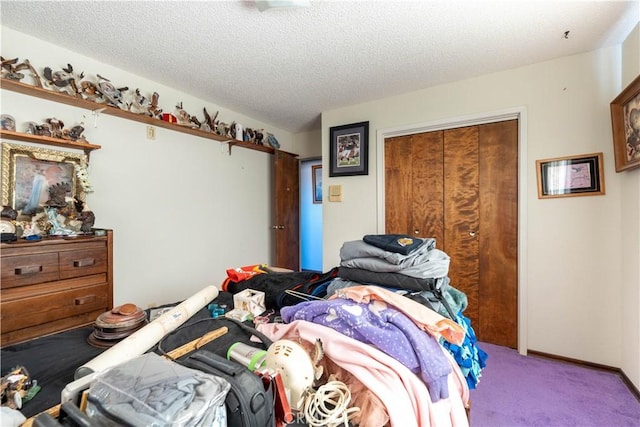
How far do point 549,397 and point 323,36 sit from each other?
9.13 ft

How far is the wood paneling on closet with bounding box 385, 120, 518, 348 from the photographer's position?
7.80ft

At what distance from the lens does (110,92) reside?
7.19ft

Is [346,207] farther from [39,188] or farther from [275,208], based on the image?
[39,188]

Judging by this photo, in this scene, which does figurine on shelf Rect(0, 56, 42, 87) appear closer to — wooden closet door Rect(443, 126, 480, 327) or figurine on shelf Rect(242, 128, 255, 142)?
figurine on shelf Rect(242, 128, 255, 142)

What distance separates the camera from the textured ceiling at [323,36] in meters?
1.64

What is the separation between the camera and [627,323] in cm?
187

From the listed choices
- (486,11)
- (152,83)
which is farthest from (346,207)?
(152,83)

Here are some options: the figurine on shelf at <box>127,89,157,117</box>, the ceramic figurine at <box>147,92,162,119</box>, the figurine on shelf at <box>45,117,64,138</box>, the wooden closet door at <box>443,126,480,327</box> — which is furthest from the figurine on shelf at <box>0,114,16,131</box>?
the wooden closet door at <box>443,126,480,327</box>

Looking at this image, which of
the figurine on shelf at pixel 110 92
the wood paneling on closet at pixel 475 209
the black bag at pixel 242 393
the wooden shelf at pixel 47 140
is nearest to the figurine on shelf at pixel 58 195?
the wooden shelf at pixel 47 140

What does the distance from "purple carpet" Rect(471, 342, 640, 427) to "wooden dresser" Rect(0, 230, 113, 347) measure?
243cm

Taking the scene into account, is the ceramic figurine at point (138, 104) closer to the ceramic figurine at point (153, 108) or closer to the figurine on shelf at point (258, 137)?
the ceramic figurine at point (153, 108)

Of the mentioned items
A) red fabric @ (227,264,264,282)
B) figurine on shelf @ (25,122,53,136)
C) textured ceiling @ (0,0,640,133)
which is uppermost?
textured ceiling @ (0,0,640,133)

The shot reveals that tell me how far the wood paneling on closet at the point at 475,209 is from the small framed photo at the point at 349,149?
48 centimetres

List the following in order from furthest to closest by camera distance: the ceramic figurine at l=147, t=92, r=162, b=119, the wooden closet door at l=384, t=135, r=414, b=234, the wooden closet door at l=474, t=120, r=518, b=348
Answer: the wooden closet door at l=384, t=135, r=414, b=234 → the ceramic figurine at l=147, t=92, r=162, b=119 → the wooden closet door at l=474, t=120, r=518, b=348
